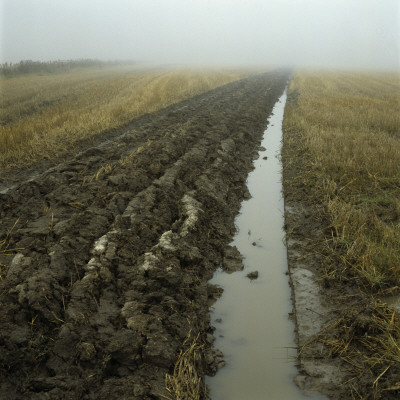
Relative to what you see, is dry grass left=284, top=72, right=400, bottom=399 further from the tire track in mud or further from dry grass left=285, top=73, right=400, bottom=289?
the tire track in mud

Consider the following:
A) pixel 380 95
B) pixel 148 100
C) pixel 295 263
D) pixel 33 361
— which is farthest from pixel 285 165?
pixel 380 95

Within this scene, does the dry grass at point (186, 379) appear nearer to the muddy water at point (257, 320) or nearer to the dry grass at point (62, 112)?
the muddy water at point (257, 320)

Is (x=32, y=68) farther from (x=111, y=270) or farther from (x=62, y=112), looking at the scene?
(x=111, y=270)

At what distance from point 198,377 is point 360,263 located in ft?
7.53

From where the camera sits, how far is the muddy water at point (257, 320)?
2.94 meters

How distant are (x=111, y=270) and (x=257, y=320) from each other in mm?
1601

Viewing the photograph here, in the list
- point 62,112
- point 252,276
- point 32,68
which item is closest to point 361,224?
point 252,276

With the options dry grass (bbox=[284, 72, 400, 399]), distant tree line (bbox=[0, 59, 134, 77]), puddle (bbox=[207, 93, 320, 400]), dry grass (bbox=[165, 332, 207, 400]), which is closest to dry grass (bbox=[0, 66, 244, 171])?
puddle (bbox=[207, 93, 320, 400])

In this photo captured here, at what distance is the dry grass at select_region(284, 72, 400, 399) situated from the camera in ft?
9.71

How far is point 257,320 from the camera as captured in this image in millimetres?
3666

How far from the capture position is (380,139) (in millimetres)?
8938

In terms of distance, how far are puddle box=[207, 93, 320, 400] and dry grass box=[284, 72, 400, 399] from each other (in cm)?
46

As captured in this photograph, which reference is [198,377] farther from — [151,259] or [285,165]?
[285,165]

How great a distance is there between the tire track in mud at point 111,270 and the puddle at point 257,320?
0.58ft
